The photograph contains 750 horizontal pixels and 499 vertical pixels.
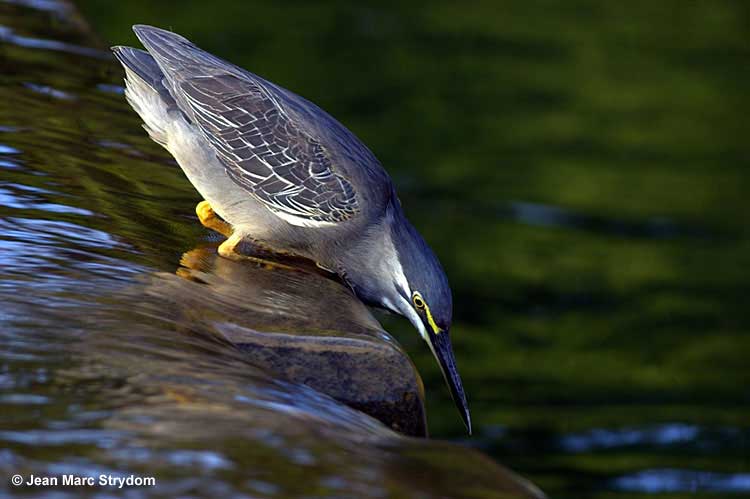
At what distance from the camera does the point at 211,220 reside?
6133mm

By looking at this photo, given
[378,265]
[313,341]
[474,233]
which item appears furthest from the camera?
[474,233]

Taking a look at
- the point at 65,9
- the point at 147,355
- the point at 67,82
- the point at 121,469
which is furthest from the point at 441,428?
the point at 121,469

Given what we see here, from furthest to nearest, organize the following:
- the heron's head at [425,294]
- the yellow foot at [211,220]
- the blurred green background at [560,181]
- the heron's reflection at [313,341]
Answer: the blurred green background at [560,181], the yellow foot at [211,220], the heron's head at [425,294], the heron's reflection at [313,341]

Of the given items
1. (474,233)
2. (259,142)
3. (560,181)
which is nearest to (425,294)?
(259,142)

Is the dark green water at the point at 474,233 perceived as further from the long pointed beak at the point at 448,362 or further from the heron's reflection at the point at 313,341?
the long pointed beak at the point at 448,362

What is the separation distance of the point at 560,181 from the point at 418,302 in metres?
8.70

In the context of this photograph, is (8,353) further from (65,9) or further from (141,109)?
(65,9)

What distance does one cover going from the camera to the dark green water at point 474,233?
3.95 metres

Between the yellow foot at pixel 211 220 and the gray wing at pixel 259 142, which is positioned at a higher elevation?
the gray wing at pixel 259 142

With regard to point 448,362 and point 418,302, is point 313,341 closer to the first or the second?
point 418,302

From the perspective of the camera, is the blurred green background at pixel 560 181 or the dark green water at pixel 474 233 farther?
the blurred green background at pixel 560 181

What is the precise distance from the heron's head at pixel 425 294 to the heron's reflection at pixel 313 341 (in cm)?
24

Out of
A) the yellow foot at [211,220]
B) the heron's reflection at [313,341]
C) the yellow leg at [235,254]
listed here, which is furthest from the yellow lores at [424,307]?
the yellow foot at [211,220]

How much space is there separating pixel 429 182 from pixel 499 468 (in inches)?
382
